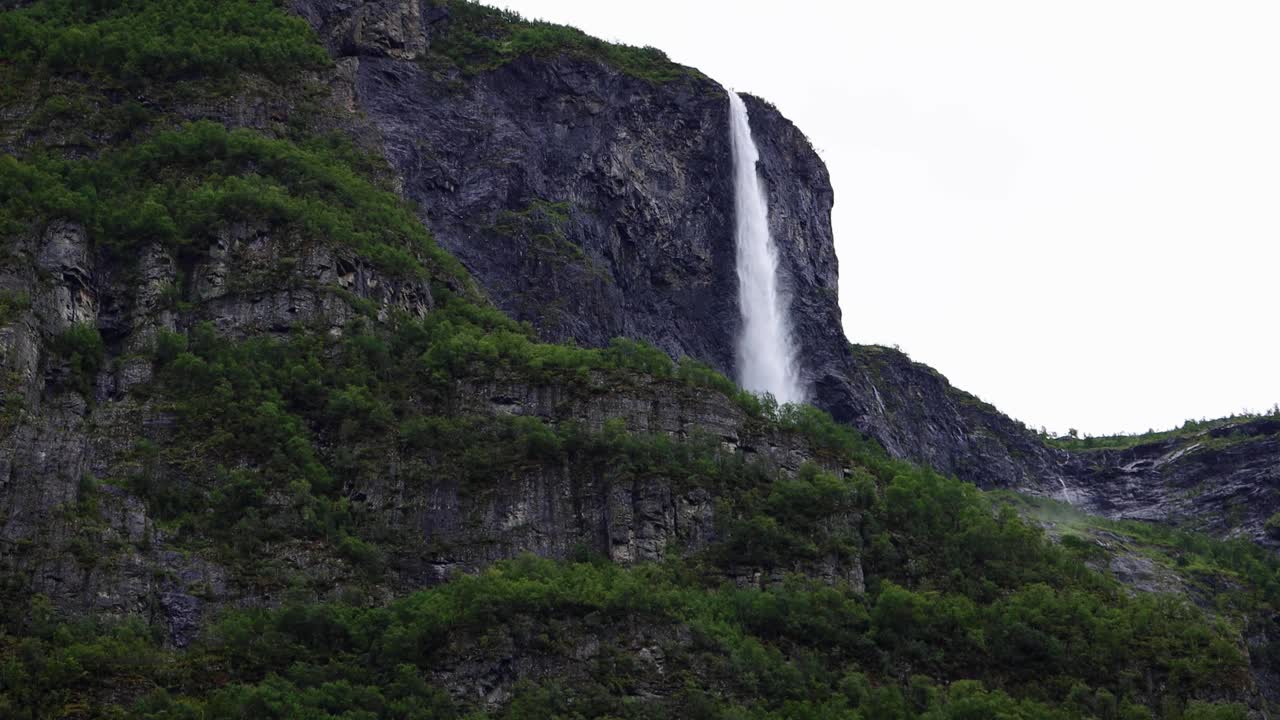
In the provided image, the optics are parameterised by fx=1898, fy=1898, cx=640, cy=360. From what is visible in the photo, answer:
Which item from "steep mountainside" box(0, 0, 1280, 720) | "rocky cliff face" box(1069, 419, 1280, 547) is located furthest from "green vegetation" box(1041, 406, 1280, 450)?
"steep mountainside" box(0, 0, 1280, 720)

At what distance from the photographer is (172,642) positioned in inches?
2997

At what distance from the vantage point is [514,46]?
136 m

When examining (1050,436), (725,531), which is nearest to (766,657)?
(725,531)

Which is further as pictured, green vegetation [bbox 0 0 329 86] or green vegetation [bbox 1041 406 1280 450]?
green vegetation [bbox 1041 406 1280 450]

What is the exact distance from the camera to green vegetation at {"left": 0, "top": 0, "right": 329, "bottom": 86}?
110 meters

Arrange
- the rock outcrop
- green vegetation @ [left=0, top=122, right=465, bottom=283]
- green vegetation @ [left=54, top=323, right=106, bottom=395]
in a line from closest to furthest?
green vegetation @ [left=54, top=323, right=106, bottom=395]
green vegetation @ [left=0, top=122, right=465, bottom=283]
the rock outcrop

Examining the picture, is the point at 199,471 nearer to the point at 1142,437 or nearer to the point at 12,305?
the point at 12,305

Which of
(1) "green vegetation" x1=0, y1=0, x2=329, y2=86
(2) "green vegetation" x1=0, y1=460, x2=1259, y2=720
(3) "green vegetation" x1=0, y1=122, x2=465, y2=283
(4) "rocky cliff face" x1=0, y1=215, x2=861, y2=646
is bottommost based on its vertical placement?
(2) "green vegetation" x1=0, y1=460, x2=1259, y2=720

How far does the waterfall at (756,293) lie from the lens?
134875mm

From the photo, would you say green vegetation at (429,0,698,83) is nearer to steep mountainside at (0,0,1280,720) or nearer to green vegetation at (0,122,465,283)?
steep mountainside at (0,0,1280,720)

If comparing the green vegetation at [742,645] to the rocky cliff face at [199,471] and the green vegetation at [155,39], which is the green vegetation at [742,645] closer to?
the rocky cliff face at [199,471]

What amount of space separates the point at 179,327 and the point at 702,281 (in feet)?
161

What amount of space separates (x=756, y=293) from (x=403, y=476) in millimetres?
53296

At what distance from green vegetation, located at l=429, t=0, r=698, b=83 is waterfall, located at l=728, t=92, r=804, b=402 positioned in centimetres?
720
